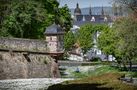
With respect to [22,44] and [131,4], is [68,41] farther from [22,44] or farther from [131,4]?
[131,4]

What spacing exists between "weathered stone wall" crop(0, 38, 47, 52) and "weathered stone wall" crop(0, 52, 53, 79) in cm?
93

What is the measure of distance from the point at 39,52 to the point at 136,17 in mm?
19868

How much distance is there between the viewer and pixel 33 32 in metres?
77.1

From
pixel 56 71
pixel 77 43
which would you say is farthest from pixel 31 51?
pixel 77 43

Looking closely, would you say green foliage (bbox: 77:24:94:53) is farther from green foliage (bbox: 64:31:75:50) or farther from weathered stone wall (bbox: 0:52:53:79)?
weathered stone wall (bbox: 0:52:53:79)

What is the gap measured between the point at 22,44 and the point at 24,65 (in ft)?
8.60

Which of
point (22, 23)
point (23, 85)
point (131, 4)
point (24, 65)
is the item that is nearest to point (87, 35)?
point (22, 23)

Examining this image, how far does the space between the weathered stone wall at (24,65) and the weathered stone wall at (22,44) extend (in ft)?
3.06

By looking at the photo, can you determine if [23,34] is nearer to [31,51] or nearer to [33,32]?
[33,32]

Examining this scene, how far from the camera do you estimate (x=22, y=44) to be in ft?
203

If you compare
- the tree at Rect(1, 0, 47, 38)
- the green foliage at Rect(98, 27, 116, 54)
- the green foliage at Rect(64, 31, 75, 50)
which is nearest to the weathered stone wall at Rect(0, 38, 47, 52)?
the tree at Rect(1, 0, 47, 38)

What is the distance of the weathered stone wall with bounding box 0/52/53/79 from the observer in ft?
191

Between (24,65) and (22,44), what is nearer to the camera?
(24,65)

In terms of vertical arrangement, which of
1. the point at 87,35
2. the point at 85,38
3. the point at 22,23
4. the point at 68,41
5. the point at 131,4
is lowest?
the point at 68,41
